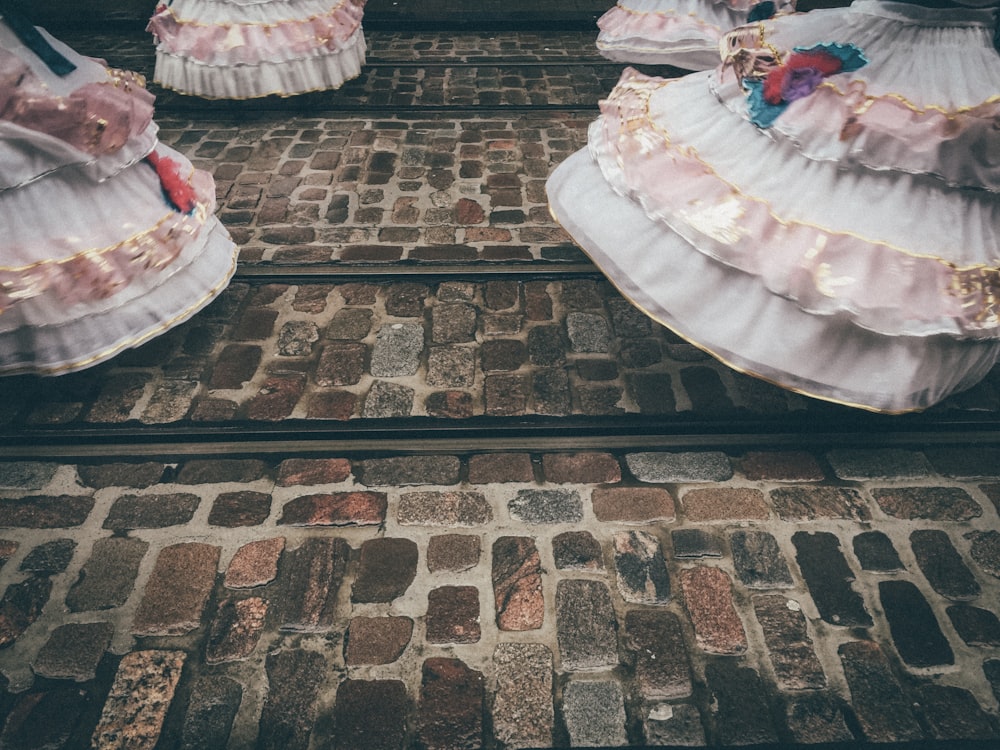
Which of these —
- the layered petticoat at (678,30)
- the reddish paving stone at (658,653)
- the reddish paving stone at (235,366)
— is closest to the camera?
the reddish paving stone at (658,653)

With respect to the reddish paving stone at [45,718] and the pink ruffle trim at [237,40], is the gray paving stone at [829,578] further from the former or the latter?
the pink ruffle trim at [237,40]

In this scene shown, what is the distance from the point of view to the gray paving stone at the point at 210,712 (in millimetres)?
1491

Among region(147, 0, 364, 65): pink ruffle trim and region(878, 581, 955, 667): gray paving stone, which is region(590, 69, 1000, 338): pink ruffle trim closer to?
region(878, 581, 955, 667): gray paving stone

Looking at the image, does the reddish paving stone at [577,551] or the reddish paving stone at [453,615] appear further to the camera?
the reddish paving stone at [577,551]

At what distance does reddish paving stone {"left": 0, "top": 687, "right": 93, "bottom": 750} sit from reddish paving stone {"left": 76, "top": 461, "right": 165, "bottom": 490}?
0.71 metres

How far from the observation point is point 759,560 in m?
1.88

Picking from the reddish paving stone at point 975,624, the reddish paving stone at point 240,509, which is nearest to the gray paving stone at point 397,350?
the reddish paving stone at point 240,509

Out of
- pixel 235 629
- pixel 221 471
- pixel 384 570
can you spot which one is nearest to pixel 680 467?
pixel 384 570

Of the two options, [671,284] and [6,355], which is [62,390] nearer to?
[6,355]

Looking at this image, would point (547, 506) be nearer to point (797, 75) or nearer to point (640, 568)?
point (640, 568)

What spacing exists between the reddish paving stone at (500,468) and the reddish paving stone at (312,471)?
1.57 ft

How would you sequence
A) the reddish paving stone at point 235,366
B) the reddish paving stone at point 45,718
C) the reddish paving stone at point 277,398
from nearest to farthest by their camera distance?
the reddish paving stone at point 45,718 → the reddish paving stone at point 277,398 → the reddish paving stone at point 235,366

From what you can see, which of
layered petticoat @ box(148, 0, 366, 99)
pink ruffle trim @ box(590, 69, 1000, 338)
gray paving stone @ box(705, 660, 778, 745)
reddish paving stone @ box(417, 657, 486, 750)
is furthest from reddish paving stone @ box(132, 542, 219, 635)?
layered petticoat @ box(148, 0, 366, 99)

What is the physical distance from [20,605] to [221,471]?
67 centimetres
